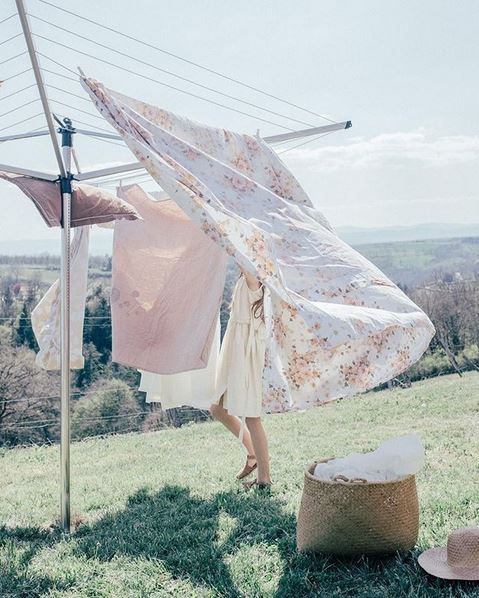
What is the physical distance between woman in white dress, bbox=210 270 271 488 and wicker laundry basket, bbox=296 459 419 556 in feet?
4.19

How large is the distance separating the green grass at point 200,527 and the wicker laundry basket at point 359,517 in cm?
8

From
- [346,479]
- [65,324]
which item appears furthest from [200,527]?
[65,324]

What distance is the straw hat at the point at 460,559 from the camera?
3.02 m

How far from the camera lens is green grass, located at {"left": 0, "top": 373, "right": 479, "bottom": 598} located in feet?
10.7

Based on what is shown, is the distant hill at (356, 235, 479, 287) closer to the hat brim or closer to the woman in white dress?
the woman in white dress

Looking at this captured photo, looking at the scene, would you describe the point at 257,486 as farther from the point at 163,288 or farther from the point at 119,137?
the point at 119,137

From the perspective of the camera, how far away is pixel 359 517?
330 cm

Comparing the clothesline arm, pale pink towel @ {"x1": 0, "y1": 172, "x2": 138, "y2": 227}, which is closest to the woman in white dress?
pale pink towel @ {"x1": 0, "y1": 172, "x2": 138, "y2": 227}

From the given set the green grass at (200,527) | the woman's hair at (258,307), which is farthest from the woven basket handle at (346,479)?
the woman's hair at (258,307)

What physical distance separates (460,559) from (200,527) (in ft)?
5.08

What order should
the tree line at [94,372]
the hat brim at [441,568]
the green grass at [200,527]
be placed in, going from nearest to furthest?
the hat brim at [441,568] < the green grass at [200,527] < the tree line at [94,372]

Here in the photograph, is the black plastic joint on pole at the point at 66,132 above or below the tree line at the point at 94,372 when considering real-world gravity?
above

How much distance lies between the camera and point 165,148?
3756mm

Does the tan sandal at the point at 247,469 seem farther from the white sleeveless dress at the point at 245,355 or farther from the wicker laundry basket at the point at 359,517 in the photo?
the wicker laundry basket at the point at 359,517
